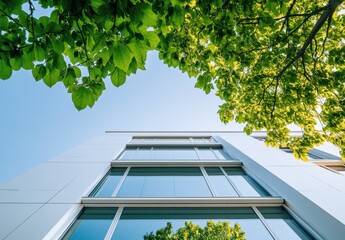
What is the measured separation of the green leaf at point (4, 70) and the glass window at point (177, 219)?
12.1 feet

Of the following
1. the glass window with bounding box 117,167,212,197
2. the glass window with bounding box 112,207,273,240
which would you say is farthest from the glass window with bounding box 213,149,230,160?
the glass window with bounding box 112,207,273,240

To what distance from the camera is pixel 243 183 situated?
6.61 m

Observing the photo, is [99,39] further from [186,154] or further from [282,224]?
[186,154]

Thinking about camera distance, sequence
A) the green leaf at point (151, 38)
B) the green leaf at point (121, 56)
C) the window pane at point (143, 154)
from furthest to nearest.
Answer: the window pane at point (143, 154) < the green leaf at point (151, 38) < the green leaf at point (121, 56)

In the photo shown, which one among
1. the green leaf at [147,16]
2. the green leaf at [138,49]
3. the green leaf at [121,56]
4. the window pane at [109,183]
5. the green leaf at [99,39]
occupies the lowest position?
the green leaf at [121,56]

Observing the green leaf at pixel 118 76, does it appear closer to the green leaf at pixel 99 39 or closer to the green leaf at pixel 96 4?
the green leaf at pixel 99 39

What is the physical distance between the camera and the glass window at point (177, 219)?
4.38 metres

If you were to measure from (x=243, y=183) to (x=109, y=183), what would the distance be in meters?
4.29


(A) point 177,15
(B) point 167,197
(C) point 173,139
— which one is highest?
(C) point 173,139

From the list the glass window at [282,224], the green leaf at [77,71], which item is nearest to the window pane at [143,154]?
the glass window at [282,224]

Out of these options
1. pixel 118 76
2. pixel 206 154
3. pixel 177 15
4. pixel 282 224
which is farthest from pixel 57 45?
pixel 206 154

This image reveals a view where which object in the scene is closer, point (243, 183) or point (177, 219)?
point (177, 219)

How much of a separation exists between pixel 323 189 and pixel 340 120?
69.3 inches

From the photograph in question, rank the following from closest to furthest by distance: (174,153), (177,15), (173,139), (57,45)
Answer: (57,45) → (177,15) → (174,153) → (173,139)
